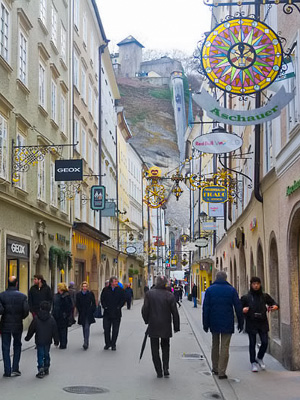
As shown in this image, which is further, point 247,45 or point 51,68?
point 51,68

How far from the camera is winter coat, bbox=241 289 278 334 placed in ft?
35.5

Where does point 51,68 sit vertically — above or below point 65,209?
above

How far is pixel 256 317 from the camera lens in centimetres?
1080

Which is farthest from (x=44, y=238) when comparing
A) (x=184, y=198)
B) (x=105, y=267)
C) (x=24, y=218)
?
(x=184, y=198)

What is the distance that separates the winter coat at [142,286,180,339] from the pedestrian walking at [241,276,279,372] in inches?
53.8

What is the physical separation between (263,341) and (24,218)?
10352mm

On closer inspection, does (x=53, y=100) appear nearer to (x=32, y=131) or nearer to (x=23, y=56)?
(x=32, y=131)

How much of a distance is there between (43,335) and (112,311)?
4.29 meters

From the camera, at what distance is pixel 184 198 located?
12706cm

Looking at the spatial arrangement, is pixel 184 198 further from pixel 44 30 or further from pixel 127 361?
pixel 127 361

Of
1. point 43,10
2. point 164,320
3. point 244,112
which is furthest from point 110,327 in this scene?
point 43,10

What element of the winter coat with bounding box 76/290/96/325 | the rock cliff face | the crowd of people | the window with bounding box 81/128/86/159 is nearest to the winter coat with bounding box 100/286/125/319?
the winter coat with bounding box 76/290/96/325

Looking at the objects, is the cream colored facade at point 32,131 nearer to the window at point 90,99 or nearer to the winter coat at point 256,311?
the window at point 90,99

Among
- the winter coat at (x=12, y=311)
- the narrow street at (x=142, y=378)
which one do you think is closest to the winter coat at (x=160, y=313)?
the narrow street at (x=142, y=378)
